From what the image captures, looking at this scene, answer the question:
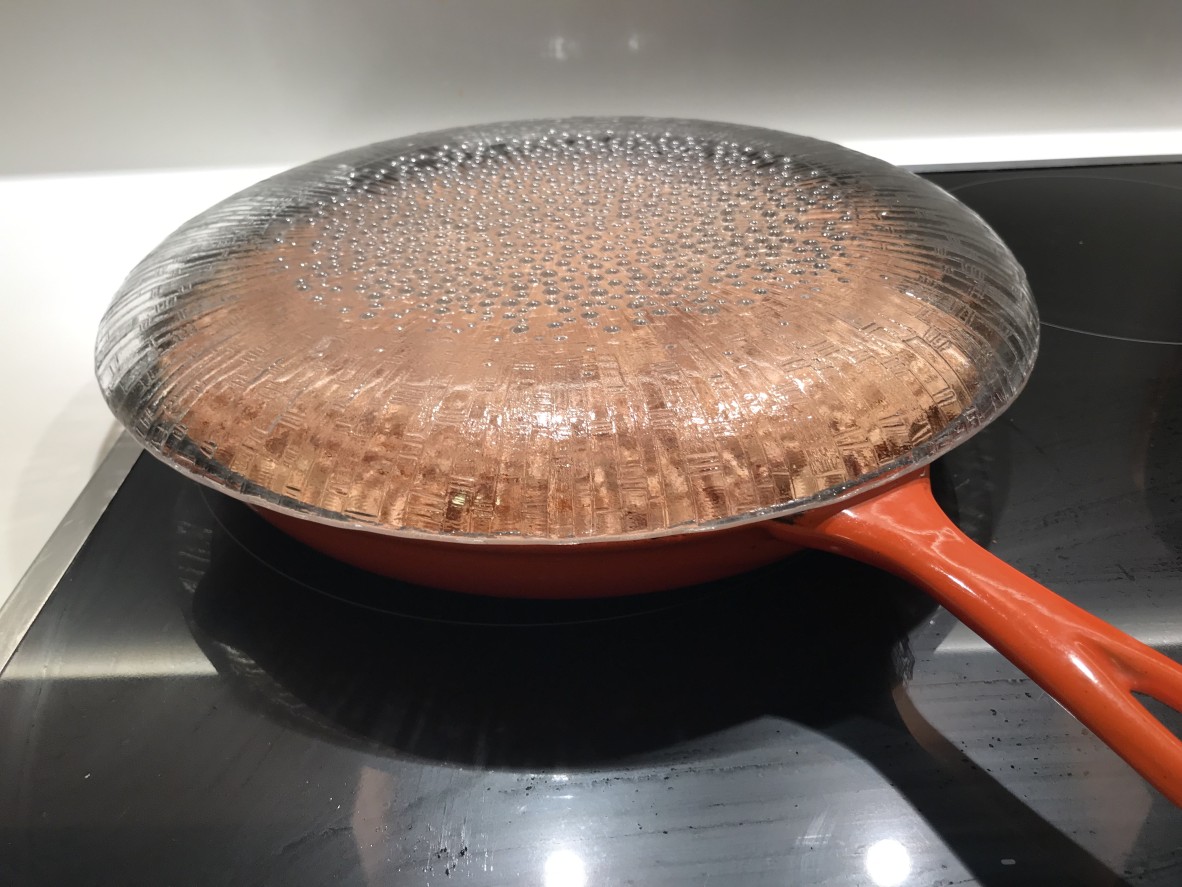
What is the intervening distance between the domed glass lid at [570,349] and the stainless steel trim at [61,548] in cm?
10

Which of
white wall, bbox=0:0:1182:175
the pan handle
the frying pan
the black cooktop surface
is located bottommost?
the black cooktop surface

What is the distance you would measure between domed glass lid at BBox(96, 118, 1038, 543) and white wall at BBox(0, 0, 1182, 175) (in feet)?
1.12

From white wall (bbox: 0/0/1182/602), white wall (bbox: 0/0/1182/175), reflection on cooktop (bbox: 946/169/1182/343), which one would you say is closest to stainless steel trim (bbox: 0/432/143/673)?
white wall (bbox: 0/0/1182/602)

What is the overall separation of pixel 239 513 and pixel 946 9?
0.70 meters

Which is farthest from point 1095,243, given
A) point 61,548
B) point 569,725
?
point 61,548

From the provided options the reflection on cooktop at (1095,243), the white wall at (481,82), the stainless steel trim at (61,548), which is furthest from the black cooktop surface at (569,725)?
the white wall at (481,82)

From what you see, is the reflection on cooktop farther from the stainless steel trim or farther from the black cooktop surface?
the stainless steel trim

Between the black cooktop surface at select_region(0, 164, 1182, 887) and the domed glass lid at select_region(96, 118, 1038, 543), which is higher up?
the domed glass lid at select_region(96, 118, 1038, 543)

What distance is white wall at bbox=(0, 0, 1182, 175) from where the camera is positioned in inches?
28.1

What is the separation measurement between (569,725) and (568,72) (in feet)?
1.97

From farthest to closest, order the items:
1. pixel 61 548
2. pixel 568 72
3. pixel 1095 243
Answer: pixel 568 72
pixel 1095 243
pixel 61 548

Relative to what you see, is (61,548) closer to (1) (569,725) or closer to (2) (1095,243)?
(1) (569,725)

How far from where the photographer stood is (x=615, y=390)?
308 mm

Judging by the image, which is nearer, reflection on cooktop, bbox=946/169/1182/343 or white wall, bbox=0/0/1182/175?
reflection on cooktop, bbox=946/169/1182/343
